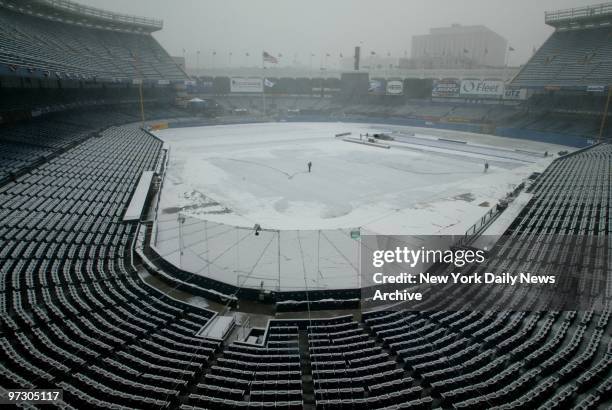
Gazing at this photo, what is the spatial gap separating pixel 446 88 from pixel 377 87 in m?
17.0

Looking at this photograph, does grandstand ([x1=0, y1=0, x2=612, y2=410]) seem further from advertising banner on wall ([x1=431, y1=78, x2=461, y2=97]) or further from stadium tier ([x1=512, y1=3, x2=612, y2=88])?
advertising banner on wall ([x1=431, y1=78, x2=461, y2=97])

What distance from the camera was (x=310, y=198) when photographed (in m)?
30.1

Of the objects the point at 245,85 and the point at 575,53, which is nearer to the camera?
the point at 575,53

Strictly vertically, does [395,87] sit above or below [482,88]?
above

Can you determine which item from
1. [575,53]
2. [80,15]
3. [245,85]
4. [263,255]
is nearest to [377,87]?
[245,85]

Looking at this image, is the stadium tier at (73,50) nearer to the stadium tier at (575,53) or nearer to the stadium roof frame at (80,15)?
the stadium roof frame at (80,15)

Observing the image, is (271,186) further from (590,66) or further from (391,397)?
(590,66)

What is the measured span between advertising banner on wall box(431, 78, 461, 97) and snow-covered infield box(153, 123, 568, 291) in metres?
24.4

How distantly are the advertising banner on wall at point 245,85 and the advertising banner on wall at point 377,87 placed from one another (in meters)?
29.1

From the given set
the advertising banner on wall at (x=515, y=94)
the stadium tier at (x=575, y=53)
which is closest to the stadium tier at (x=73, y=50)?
the advertising banner on wall at (x=515, y=94)

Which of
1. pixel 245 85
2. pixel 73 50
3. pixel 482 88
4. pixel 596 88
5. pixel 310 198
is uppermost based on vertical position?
pixel 73 50

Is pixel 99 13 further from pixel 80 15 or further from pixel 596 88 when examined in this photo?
pixel 596 88

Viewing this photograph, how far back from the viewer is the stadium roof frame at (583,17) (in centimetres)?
5978

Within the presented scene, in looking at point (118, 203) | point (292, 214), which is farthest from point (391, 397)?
point (118, 203)
